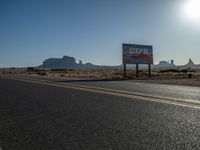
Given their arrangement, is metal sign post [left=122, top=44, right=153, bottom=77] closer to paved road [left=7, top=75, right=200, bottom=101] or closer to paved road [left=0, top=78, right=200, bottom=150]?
paved road [left=7, top=75, right=200, bottom=101]

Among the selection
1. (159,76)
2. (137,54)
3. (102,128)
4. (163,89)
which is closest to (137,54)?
(137,54)

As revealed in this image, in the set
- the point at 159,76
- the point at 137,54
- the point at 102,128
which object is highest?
the point at 137,54

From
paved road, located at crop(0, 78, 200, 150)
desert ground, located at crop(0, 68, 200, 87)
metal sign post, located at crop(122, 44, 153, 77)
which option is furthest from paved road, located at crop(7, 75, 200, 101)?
metal sign post, located at crop(122, 44, 153, 77)

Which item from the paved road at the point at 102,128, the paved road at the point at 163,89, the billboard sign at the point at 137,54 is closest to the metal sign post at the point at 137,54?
the billboard sign at the point at 137,54

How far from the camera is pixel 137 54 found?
141 feet

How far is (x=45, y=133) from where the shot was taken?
246 inches

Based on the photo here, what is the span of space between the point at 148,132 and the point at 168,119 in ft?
4.97

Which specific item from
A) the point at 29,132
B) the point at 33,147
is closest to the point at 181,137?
the point at 33,147

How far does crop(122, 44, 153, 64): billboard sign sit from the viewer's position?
138 ft

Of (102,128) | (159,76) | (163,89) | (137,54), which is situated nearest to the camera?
(102,128)

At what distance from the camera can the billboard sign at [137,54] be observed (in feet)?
138

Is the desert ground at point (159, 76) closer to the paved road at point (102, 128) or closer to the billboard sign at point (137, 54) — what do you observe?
the billboard sign at point (137, 54)

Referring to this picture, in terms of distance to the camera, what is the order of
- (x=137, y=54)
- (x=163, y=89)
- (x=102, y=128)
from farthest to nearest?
(x=137, y=54) → (x=163, y=89) → (x=102, y=128)

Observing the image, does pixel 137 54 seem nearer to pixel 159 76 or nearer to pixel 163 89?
pixel 159 76
